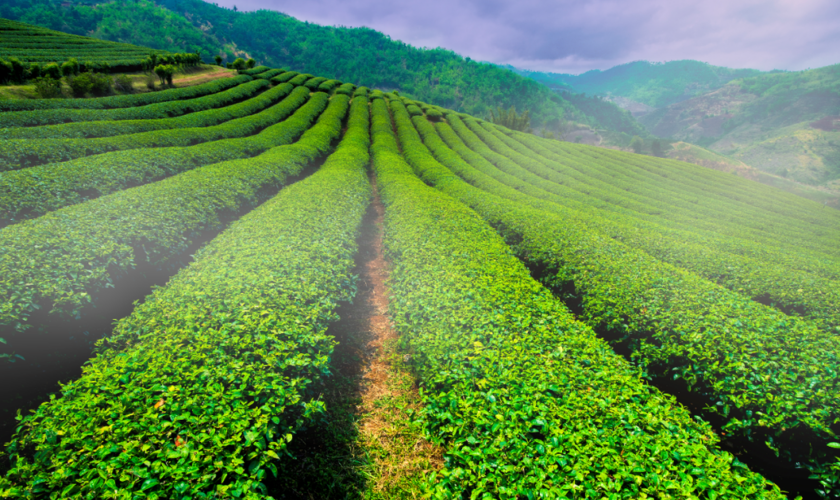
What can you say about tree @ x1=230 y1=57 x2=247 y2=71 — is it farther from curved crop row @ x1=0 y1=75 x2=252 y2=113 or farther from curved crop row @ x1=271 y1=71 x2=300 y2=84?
curved crop row @ x1=0 y1=75 x2=252 y2=113

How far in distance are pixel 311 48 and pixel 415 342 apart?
19743 centimetres

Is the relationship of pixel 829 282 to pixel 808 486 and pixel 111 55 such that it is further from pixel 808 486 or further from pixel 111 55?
pixel 111 55

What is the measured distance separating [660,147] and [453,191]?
3646 inches

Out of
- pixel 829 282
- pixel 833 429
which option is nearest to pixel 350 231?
pixel 833 429

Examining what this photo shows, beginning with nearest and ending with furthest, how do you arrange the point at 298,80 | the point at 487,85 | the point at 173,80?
the point at 173,80
the point at 298,80
the point at 487,85

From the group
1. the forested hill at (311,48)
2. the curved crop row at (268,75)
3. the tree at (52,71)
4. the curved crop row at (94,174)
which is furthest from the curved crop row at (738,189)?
the forested hill at (311,48)

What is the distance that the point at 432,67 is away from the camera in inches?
5891

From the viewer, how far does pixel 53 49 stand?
145ft

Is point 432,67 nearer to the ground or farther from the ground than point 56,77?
farther from the ground

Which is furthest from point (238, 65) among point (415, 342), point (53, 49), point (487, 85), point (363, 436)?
point (487, 85)

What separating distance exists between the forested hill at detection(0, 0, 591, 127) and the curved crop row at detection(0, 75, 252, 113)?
112377 millimetres

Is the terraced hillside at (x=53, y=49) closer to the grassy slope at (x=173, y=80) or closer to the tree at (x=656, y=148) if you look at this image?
the grassy slope at (x=173, y=80)

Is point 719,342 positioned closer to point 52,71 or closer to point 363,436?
point 363,436

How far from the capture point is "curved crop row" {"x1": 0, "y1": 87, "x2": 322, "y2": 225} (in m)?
9.62
